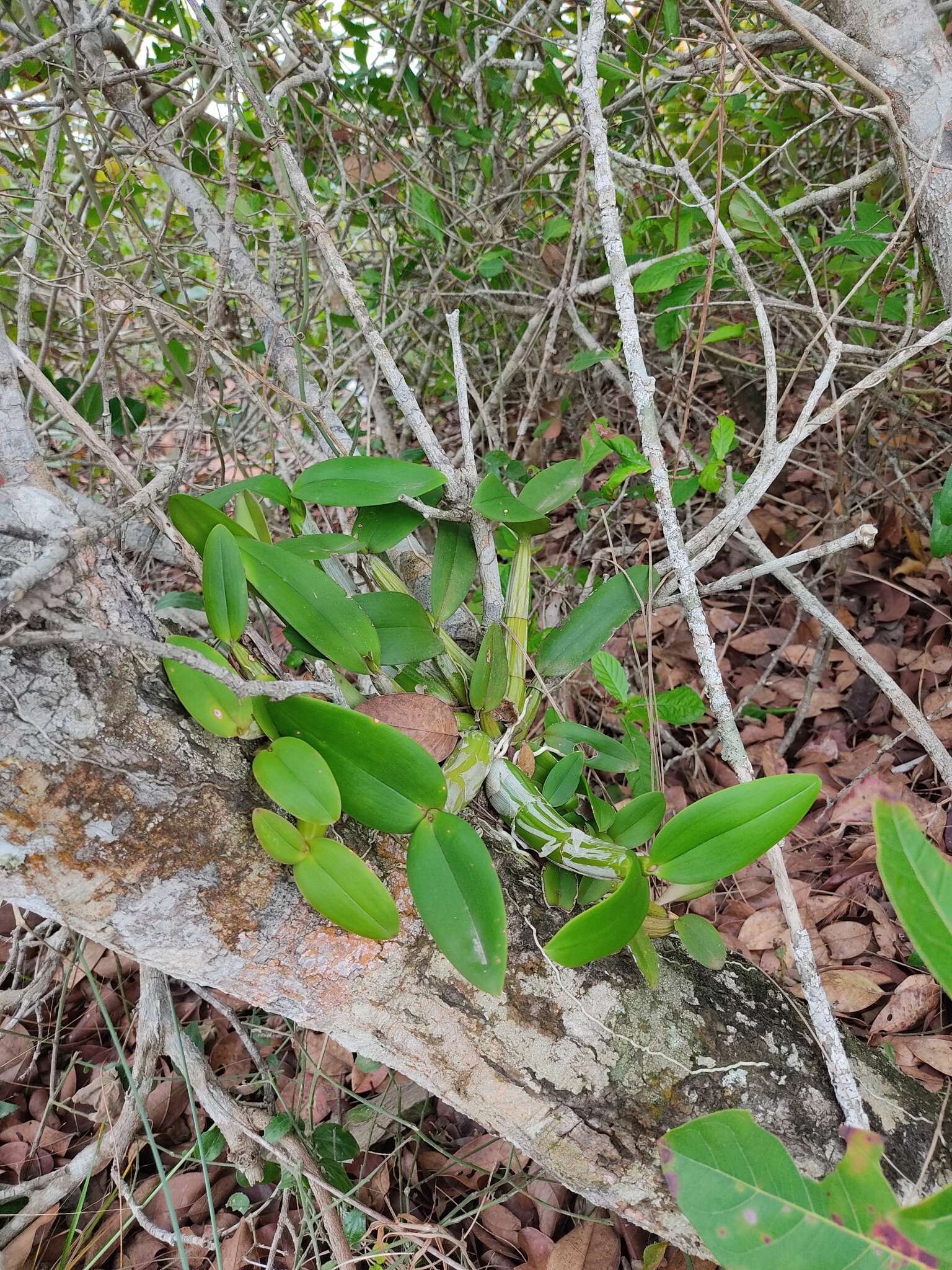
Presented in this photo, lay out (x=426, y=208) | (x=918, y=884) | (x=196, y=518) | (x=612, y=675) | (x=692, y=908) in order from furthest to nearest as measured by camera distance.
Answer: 1. (x=426, y=208)
2. (x=692, y=908)
3. (x=612, y=675)
4. (x=196, y=518)
5. (x=918, y=884)

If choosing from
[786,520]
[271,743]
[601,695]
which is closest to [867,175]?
[786,520]

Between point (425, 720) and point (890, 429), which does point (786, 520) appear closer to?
point (890, 429)

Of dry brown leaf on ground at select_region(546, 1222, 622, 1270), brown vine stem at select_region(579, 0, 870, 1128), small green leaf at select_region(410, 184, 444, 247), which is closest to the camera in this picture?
brown vine stem at select_region(579, 0, 870, 1128)

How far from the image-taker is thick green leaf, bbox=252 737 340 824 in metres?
0.56

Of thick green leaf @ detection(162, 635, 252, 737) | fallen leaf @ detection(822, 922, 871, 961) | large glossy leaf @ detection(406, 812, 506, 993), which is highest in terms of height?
thick green leaf @ detection(162, 635, 252, 737)

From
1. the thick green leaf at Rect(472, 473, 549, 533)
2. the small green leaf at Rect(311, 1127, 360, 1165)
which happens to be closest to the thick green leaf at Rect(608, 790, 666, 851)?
the thick green leaf at Rect(472, 473, 549, 533)

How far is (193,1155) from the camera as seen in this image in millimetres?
973

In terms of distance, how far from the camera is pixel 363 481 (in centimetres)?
71

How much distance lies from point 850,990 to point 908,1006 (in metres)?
0.06

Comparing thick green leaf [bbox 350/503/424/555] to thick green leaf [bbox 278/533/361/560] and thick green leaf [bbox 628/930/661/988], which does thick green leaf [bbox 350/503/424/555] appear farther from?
thick green leaf [bbox 628/930/661/988]

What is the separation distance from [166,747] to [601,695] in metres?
0.85

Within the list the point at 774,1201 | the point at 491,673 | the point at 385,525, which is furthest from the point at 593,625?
the point at 774,1201

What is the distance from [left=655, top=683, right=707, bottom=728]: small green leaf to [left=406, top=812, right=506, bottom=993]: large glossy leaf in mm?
422

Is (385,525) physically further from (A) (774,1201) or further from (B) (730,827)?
(A) (774,1201)
